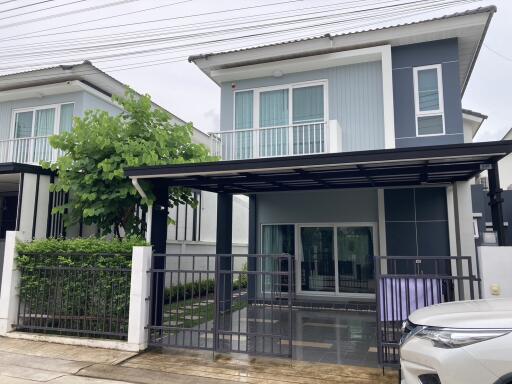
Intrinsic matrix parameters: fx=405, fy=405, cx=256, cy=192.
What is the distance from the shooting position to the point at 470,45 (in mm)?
10047

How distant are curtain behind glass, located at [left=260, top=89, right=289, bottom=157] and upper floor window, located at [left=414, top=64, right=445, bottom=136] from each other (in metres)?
3.30

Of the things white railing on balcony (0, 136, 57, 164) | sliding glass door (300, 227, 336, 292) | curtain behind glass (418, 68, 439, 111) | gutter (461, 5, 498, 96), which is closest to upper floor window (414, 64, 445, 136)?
curtain behind glass (418, 68, 439, 111)

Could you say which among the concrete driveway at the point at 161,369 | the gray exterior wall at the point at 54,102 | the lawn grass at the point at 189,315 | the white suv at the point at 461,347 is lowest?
the concrete driveway at the point at 161,369

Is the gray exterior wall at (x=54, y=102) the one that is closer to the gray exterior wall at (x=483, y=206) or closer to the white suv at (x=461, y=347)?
the gray exterior wall at (x=483, y=206)

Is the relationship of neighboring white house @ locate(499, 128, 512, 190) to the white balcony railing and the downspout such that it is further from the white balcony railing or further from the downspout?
the downspout

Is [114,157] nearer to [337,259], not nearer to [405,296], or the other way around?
[405,296]

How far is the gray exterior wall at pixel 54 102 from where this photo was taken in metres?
12.9

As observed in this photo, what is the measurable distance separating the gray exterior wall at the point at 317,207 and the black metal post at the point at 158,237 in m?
4.51

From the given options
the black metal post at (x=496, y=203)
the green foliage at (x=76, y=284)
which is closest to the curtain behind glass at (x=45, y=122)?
the green foliage at (x=76, y=284)

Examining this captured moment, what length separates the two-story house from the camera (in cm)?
755

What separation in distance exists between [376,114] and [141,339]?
7568mm

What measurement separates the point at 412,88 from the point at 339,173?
4.68 meters

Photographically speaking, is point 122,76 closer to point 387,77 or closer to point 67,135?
point 67,135

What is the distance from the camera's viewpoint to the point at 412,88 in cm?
1009
